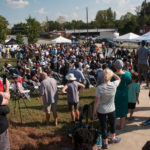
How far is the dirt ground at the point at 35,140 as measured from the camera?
4.46 m

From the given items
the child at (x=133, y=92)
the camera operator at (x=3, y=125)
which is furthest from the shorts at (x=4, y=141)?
the child at (x=133, y=92)

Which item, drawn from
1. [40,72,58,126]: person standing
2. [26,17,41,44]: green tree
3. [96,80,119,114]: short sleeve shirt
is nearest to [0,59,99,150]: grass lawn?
[40,72,58,126]: person standing

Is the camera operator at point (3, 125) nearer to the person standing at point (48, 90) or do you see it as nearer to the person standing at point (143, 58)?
the person standing at point (48, 90)

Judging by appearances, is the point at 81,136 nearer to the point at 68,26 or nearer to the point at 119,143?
the point at 119,143

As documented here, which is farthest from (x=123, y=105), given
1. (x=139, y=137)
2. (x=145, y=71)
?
(x=145, y=71)

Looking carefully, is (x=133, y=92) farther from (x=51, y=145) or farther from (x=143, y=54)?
(x=143, y=54)

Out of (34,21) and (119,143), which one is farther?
(34,21)

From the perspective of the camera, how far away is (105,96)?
12.4ft

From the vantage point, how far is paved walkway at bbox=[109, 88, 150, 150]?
4262mm

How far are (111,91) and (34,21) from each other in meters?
29.6

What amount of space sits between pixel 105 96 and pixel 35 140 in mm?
2237

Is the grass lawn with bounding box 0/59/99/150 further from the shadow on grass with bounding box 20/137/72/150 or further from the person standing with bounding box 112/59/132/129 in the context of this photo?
the person standing with bounding box 112/59/132/129

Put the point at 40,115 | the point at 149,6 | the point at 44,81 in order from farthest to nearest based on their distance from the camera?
the point at 149,6, the point at 40,115, the point at 44,81

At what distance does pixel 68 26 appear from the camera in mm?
101000
